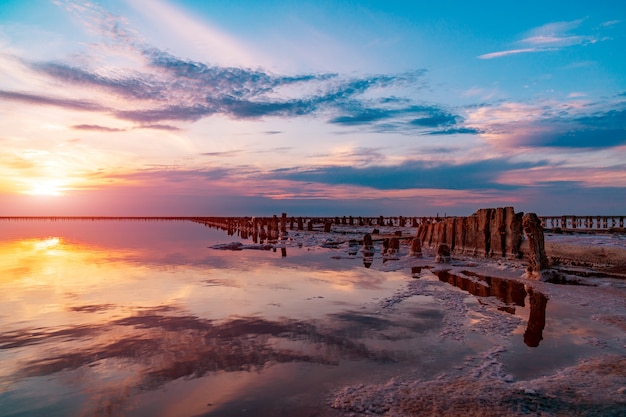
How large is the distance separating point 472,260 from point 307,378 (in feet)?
50.0

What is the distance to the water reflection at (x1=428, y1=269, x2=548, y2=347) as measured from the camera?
7527 millimetres

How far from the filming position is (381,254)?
Result: 2216 cm

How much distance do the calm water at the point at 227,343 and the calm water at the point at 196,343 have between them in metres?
0.03

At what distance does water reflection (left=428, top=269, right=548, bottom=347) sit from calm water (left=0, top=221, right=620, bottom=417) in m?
0.05

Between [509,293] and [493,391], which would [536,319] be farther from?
[493,391]

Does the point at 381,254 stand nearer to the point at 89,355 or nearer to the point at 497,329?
the point at 497,329

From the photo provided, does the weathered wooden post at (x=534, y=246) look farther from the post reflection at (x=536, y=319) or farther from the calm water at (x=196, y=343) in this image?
the calm water at (x=196, y=343)

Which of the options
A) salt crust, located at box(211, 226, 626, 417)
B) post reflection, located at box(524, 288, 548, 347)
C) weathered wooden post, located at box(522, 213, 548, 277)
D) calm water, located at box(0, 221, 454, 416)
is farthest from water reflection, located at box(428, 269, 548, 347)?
calm water, located at box(0, 221, 454, 416)

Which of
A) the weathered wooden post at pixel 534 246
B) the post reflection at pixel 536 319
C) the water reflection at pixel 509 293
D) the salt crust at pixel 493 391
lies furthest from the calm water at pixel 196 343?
the weathered wooden post at pixel 534 246

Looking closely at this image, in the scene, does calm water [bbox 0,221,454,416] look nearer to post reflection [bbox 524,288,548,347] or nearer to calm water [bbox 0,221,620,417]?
calm water [bbox 0,221,620,417]

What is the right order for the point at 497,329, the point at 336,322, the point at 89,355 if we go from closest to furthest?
the point at 89,355 → the point at 497,329 → the point at 336,322

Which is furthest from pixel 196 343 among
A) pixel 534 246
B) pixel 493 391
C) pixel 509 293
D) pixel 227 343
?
pixel 534 246

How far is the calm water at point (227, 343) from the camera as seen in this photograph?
477cm

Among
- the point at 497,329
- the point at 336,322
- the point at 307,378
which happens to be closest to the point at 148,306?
the point at 336,322
